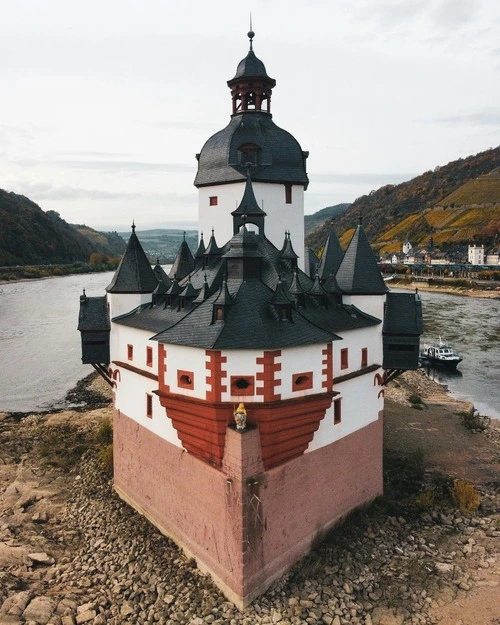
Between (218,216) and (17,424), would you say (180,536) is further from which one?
(17,424)

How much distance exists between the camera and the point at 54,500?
18125 millimetres

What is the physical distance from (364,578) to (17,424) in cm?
2070

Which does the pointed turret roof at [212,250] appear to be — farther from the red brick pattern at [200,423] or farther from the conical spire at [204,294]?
the red brick pattern at [200,423]

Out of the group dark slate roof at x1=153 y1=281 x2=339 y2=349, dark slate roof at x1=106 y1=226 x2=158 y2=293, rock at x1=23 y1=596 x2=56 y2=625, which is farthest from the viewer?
dark slate roof at x1=106 y1=226 x2=158 y2=293

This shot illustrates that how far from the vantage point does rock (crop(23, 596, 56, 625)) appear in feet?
40.2

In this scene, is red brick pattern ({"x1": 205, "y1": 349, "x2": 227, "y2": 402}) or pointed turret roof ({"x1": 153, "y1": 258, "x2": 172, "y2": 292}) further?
pointed turret roof ({"x1": 153, "y1": 258, "x2": 172, "y2": 292})

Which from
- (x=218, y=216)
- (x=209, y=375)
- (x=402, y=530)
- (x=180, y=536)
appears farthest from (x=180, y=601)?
(x=218, y=216)

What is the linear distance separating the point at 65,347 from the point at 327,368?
3898cm

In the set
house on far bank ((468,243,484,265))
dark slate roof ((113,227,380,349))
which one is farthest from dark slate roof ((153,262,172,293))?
house on far bank ((468,243,484,265))

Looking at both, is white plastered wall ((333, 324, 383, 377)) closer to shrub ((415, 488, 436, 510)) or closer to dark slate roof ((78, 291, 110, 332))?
shrub ((415, 488, 436, 510))

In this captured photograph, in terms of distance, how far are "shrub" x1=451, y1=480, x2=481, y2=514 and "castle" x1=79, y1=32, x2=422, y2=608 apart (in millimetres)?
2339

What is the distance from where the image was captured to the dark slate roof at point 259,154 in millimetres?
17625

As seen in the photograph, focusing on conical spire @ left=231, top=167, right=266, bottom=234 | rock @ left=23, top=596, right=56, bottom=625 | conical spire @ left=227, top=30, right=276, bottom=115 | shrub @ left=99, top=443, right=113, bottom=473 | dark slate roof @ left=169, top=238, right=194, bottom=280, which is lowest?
rock @ left=23, top=596, right=56, bottom=625

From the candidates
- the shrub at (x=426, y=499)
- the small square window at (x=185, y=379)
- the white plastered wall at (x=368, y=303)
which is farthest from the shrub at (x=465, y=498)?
the small square window at (x=185, y=379)
